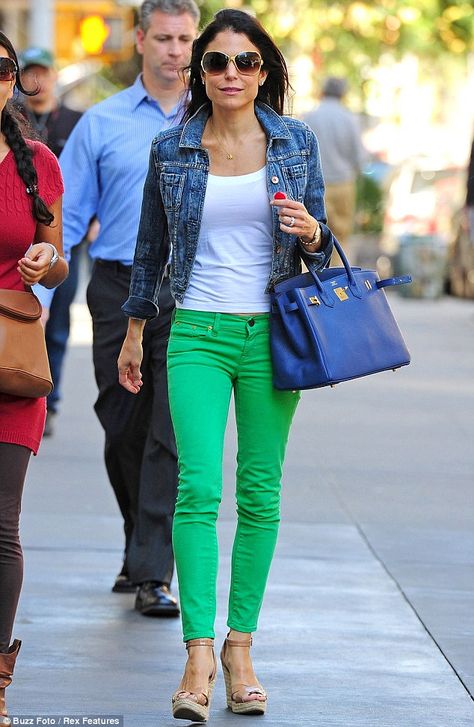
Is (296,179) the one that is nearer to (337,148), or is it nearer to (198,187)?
(198,187)

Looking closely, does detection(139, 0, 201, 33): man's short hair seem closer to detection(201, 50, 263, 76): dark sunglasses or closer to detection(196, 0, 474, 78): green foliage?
detection(201, 50, 263, 76): dark sunglasses

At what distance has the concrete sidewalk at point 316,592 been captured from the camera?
15.9 feet

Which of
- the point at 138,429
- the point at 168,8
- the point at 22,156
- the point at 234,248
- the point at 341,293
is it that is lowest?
the point at 138,429

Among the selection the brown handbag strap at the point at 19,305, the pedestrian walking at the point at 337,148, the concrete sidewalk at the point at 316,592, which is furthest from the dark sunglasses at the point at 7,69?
the pedestrian walking at the point at 337,148

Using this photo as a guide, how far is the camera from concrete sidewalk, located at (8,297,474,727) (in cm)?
484

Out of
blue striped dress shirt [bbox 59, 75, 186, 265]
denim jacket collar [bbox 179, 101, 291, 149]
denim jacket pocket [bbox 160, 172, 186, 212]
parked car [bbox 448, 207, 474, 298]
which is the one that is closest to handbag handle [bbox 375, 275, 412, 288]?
denim jacket collar [bbox 179, 101, 291, 149]

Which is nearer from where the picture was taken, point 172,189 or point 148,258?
point 172,189

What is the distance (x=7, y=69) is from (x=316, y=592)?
8.26 ft

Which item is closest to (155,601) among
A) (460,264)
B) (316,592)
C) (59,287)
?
(316,592)

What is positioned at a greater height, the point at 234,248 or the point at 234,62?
the point at 234,62

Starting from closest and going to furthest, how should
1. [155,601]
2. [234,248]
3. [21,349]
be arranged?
[21,349]
[234,248]
[155,601]

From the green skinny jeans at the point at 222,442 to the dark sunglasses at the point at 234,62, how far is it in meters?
0.67

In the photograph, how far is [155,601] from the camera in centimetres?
585

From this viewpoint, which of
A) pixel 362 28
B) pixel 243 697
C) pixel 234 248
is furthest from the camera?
pixel 362 28
